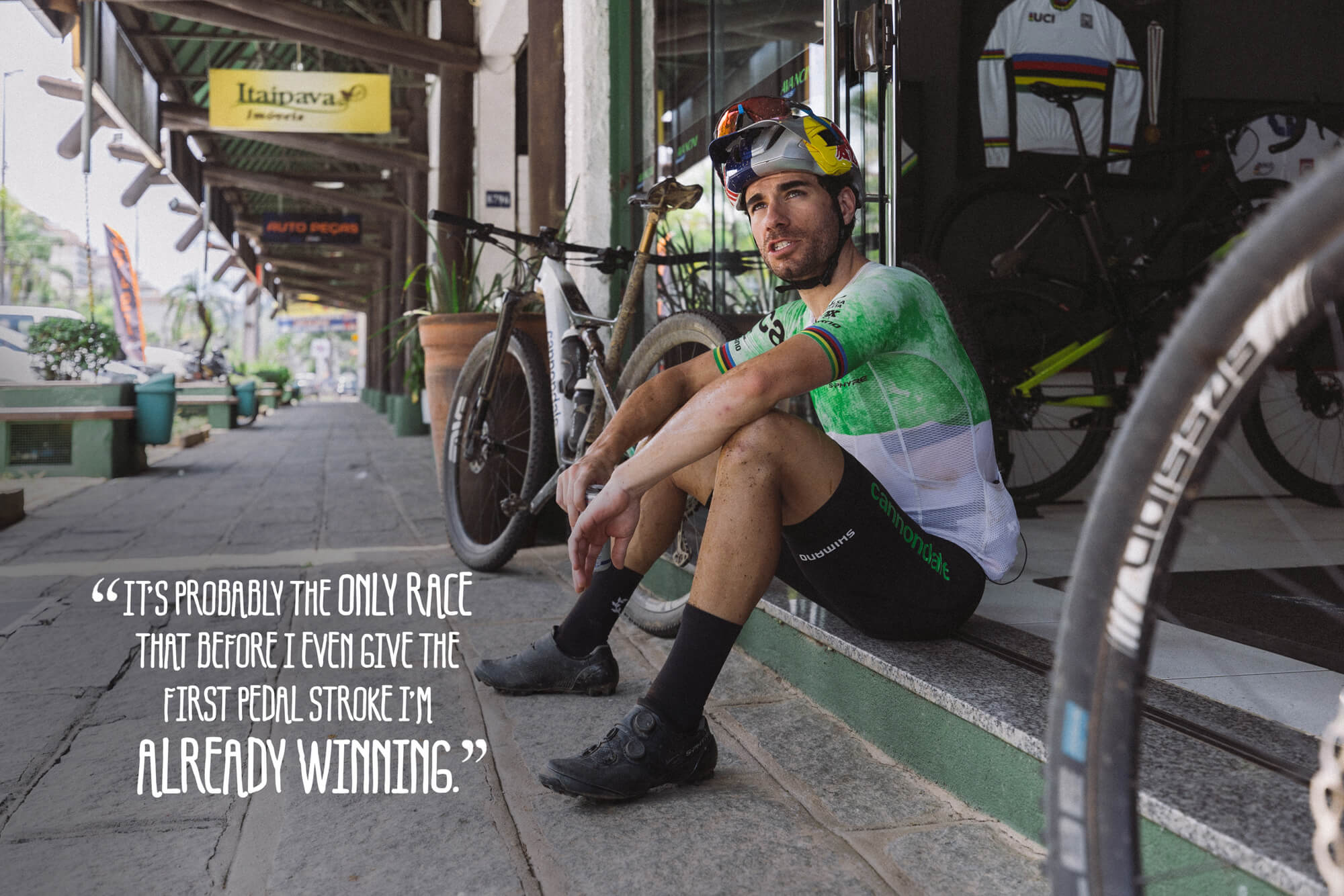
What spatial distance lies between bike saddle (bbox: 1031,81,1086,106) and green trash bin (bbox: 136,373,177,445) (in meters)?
6.01

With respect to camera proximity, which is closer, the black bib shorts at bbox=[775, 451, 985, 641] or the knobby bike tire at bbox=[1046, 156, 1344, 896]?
the knobby bike tire at bbox=[1046, 156, 1344, 896]

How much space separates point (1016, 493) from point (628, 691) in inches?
78.5

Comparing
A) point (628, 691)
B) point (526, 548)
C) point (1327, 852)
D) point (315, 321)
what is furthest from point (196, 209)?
point (315, 321)

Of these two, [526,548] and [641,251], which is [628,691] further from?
[526,548]

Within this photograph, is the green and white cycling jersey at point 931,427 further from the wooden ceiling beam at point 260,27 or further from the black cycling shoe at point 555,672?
the wooden ceiling beam at point 260,27

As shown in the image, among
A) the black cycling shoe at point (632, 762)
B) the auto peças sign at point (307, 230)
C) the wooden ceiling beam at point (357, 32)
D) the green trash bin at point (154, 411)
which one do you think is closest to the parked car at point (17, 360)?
the green trash bin at point (154, 411)

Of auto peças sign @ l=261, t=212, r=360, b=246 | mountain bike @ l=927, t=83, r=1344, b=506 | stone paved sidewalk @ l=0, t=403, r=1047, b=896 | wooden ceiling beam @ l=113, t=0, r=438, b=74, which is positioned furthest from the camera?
auto peças sign @ l=261, t=212, r=360, b=246

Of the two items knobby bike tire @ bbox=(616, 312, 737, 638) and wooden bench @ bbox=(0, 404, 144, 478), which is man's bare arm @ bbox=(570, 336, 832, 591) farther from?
wooden bench @ bbox=(0, 404, 144, 478)

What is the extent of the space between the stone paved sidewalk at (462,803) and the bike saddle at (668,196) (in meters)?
1.06

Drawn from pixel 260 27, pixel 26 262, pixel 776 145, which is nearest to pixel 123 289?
pixel 260 27

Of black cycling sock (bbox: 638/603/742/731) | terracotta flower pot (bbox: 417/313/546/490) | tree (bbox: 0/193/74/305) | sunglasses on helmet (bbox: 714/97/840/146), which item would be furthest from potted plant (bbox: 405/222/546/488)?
tree (bbox: 0/193/74/305)

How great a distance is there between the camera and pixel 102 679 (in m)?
2.21

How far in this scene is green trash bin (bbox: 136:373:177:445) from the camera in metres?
7.18

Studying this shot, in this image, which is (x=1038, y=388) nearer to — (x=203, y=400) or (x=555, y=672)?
(x=555, y=672)
